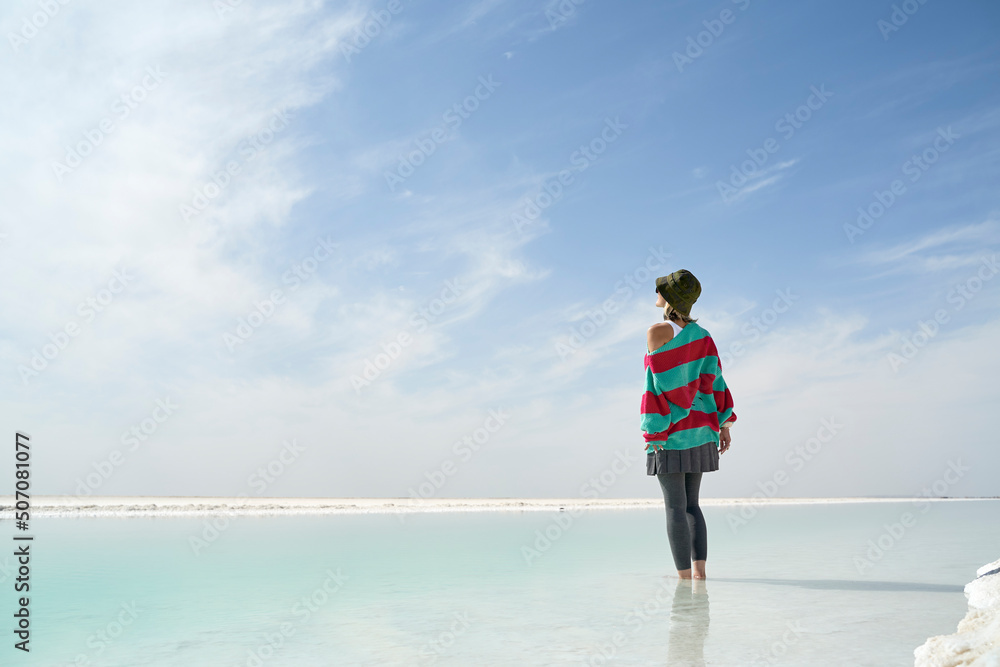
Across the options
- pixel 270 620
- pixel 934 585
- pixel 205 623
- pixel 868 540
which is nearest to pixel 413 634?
pixel 270 620

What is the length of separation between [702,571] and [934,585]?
4.73 feet

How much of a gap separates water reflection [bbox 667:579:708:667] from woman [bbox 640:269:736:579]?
35cm

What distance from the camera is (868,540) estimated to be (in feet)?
26.3

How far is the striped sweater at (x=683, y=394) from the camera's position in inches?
176

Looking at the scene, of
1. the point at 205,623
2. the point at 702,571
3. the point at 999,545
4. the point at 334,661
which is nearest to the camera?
the point at 334,661

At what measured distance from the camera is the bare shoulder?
14.8 ft

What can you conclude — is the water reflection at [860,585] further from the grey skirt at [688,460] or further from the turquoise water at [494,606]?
the grey skirt at [688,460]

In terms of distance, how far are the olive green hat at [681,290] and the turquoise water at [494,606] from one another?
71.7 inches

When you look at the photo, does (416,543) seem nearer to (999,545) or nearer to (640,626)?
(640,626)

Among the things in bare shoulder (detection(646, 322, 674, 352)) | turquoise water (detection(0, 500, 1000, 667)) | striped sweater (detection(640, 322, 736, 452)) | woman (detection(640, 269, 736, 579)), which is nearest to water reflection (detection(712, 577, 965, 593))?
turquoise water (detection(0, 500, 1000, 667))

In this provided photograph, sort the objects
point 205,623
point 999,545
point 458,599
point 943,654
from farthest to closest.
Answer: point 999,545, point 458,599, point 205,623, point 943,654

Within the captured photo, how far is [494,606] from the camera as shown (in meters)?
3.79

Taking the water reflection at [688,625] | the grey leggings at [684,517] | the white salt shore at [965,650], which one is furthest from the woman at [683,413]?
the white salt shore at [965,650]

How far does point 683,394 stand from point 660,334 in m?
0.43
